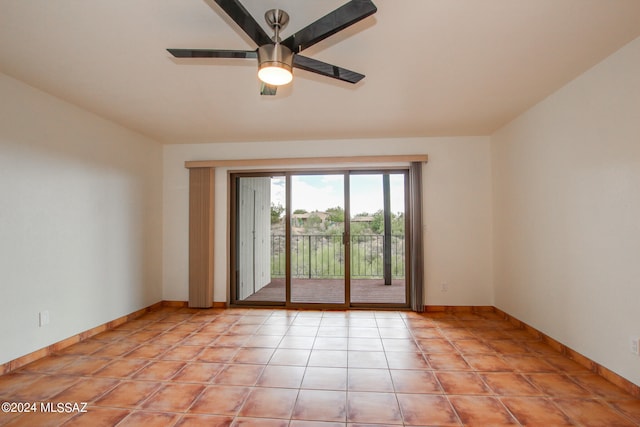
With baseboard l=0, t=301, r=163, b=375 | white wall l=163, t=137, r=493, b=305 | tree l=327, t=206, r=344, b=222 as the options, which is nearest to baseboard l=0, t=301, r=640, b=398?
baseboard l=0, t=301, r=163, b=375

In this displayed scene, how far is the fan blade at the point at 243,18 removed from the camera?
129 centimetres

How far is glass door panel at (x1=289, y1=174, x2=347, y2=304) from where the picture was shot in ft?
14.4

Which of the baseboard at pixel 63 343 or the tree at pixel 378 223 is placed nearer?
the baseboard at pixel 63 343

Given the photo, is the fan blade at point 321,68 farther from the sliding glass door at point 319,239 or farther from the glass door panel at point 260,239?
the glass door panel at point 260,239

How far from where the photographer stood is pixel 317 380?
92.0 inches

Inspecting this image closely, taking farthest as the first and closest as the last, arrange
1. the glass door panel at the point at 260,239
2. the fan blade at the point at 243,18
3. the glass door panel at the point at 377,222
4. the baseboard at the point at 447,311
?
the glass door panel at the point at 260,239 < the glass door panel at the point at 377,222 < the baseboard at the point at 447,311 < the fan blade at the point at 243,18

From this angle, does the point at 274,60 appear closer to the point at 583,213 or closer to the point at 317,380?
the point at 317,380

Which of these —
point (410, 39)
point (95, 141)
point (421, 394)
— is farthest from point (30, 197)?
point (421, 394)

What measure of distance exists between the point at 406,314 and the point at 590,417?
7.27 ft

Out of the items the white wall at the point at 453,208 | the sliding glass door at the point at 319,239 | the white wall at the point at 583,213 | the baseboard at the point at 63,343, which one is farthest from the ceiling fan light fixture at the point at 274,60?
the baseboard at the point at 63,343

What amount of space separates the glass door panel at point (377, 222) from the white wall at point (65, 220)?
2.85m

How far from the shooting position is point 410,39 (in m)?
2.00

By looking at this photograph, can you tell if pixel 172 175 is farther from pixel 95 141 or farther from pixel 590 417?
pixel 590 417

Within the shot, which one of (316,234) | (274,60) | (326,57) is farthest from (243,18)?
(316,234)
